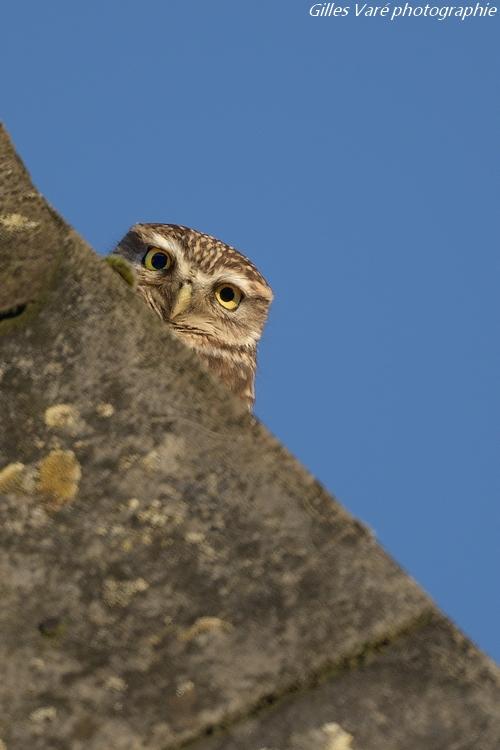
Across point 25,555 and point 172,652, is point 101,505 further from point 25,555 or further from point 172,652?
point 172,652

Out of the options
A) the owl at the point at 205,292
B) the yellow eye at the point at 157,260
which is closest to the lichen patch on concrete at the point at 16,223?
the owl at the point at 205,292

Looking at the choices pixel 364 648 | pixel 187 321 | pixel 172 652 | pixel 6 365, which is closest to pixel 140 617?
pixel 172 652

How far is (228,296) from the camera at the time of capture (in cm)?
1155

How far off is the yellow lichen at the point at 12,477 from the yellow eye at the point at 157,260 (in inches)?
315

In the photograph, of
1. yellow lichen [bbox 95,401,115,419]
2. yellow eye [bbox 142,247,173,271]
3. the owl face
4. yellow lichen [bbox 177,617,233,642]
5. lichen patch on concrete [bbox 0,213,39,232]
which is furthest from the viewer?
yellow eye [bbox 142,247,173,271]

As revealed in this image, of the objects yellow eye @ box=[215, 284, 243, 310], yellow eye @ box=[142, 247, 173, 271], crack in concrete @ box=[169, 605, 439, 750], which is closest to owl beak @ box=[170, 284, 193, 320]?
yellow eye @ box=[142, 247, 173, 271]

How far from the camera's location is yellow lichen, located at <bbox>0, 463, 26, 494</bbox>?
3082mm

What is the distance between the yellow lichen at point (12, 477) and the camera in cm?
A: 308

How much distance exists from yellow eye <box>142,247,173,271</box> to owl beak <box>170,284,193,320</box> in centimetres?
28

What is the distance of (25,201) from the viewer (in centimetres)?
352

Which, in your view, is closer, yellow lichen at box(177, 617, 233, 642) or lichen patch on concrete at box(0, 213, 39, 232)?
yellow lichen at box(177, 617, 233, 642)

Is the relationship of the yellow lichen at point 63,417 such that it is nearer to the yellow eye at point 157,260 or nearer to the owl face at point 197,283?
the owl face at point 197,283

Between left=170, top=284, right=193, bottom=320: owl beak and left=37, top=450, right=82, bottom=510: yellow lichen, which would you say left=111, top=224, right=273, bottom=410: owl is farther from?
left=37, top=450, right=82, bottom=510: yellow lichen

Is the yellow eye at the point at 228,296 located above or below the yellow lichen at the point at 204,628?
above
